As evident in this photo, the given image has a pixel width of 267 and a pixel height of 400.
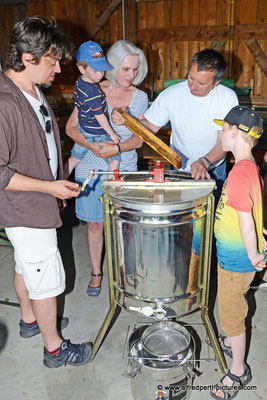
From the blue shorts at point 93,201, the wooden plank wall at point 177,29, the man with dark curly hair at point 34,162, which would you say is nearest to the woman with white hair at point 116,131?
the blue shorts at point 93,201

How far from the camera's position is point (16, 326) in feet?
9.44

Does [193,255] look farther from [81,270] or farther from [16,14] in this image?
[16,14]

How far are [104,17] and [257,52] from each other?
3.37 m

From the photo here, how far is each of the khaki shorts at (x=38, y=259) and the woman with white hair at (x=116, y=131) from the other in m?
0.79

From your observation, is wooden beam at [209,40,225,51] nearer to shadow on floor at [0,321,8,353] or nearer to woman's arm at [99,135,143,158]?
woman's arm at [99,135,143,158]

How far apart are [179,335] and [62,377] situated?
752 mm

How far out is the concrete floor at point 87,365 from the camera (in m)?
2.30

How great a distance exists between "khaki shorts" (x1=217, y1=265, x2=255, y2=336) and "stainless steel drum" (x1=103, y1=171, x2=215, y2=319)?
135 mm

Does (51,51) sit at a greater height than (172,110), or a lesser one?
greater

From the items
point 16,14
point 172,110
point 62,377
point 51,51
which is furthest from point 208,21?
point 62,377

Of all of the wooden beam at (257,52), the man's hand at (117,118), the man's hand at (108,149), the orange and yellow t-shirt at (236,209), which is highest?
the wooden beam at (257,52)

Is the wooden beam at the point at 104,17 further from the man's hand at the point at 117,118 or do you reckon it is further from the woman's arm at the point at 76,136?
the man's hand at the point at 117,118

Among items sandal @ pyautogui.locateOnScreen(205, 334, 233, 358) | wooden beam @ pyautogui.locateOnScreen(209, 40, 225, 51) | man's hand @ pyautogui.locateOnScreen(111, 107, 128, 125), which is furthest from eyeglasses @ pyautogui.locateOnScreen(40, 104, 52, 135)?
wooden beam @ pyautogui.locateOnScreen(209, 40, 225, 51)

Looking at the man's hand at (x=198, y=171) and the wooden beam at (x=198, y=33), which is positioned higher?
the wooden beam at (x=198, y=33)
